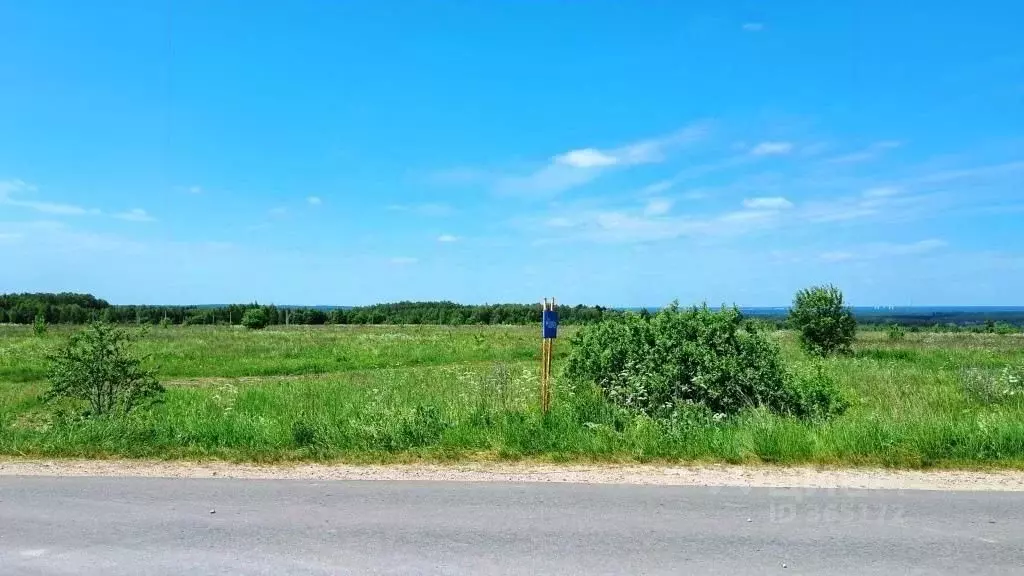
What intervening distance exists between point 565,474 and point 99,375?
29.3 ft

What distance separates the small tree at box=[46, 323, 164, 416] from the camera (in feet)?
37.3

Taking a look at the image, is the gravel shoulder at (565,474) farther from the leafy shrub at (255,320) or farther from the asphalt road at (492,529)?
the leafy shrub at (255,320)

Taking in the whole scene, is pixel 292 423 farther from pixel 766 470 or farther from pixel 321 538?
pixel 766 470

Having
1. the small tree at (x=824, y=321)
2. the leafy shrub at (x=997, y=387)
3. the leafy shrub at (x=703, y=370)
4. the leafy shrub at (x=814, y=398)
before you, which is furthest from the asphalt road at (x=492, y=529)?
the small tree at (x=824, y=321)

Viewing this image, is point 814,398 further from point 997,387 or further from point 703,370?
point 997,387

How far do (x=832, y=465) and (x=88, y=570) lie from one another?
698 centimetres

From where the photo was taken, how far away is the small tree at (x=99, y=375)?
37.3ft

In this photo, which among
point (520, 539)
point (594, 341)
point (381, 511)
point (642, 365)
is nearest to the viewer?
point (520, 539)

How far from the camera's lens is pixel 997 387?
15.2 meters

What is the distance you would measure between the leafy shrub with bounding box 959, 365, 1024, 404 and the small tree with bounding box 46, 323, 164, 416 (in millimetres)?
17571

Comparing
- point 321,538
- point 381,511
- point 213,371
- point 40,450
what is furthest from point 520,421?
point 213,371

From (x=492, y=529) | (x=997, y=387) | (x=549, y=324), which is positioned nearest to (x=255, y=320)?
(x=997, y=387)

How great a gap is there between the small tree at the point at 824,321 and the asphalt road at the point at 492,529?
27205 mm

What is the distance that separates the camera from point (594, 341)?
44.9 ft
